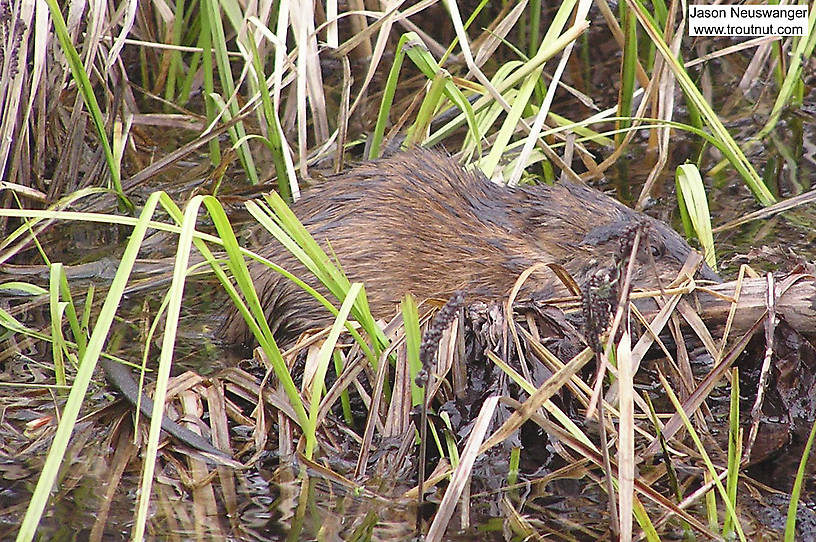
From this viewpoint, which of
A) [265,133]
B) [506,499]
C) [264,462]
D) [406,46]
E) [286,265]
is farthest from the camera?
[265,133]

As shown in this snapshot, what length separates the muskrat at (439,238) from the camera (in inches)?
122

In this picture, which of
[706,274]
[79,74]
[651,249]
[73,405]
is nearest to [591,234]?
[651,249]

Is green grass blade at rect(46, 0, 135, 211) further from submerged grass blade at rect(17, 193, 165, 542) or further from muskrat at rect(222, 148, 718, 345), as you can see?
submerged grass blade at rect(17, 193, 165, 542)

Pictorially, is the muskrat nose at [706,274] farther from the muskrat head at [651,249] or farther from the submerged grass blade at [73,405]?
the submerged grass blade at [73,405]

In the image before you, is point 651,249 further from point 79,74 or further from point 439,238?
point 79,74

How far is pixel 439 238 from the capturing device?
3189 millimetres

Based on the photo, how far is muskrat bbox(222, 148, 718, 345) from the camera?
3107 mm

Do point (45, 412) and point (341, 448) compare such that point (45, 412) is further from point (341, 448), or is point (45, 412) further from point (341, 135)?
point (341, 135)

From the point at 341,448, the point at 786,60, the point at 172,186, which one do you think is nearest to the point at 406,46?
the point at 172,186

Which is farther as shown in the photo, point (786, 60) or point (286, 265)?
point (786, 60)

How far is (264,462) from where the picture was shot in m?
2.61

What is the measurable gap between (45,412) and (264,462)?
0.59m

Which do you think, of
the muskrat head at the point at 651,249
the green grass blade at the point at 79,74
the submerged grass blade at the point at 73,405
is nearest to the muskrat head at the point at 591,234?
the muskrat head at the point at 651,249

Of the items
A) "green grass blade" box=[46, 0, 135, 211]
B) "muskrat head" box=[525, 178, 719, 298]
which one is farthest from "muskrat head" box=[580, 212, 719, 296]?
"green grass blade" box=[46, 0, 135, 211]
